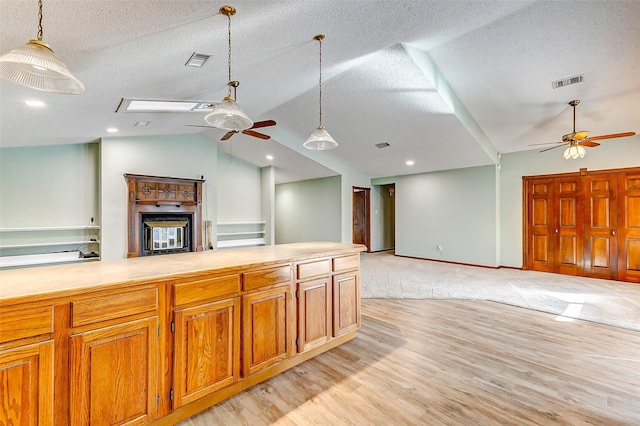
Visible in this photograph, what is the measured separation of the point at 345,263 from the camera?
290 centimetres

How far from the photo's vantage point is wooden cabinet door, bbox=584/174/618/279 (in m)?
5.45

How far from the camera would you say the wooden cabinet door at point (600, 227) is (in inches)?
215

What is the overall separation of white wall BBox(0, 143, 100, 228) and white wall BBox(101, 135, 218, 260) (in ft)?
1.51

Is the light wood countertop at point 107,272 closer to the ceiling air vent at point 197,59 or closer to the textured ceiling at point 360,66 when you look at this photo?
the textured ceiling at point 360,66

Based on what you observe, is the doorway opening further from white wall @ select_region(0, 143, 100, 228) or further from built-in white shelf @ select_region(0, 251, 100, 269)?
built-in white shelf @ select_region(0, 251, 100, 269)

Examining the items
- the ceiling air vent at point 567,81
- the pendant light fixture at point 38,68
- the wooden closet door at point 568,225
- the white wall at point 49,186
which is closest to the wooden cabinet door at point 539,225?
the wooden closet door at point 568,225

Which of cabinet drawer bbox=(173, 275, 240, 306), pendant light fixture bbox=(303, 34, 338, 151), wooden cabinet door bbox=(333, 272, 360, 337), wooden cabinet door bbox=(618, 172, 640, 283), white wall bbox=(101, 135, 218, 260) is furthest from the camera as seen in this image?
white wall bbox=(101, 135, 218, 260)

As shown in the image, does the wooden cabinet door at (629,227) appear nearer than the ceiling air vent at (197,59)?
No

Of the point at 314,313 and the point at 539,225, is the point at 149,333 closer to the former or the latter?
the point at 314,313

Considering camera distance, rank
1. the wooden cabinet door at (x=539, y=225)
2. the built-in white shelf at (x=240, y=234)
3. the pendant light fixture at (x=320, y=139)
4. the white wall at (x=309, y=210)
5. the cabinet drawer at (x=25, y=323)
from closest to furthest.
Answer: the cabinet drawer at (x=25, y=323), the pendant light fixture at (x=320, y=139), the wooden cabinet door at (x=539, y=225), the built-in white shelf at (x=240, y=234), the white wall at (x=309, y=210)

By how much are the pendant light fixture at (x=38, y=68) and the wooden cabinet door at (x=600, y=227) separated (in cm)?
766

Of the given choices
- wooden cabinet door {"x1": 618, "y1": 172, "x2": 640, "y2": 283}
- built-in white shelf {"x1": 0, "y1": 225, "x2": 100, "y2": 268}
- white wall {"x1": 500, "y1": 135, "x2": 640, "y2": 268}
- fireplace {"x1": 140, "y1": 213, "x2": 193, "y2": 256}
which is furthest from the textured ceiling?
fireplace {"x1": 140, "y1": 213, "x2": 193, "y2": 256}

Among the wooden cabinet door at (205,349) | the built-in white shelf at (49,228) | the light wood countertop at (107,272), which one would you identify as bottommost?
the wooden cabinet door at (205,349)

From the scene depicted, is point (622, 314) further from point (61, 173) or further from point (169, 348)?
point (61, 173)
